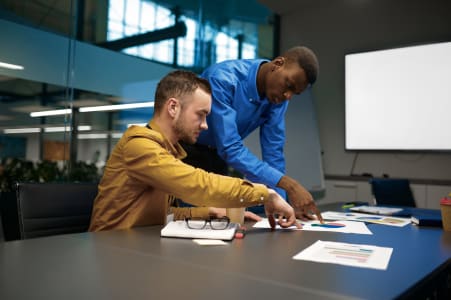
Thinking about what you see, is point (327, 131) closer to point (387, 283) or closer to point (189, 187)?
point (189, 187)

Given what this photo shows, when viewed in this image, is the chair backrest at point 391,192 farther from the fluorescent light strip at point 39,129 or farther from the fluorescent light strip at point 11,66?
the fluorescent light strip at point 11,66

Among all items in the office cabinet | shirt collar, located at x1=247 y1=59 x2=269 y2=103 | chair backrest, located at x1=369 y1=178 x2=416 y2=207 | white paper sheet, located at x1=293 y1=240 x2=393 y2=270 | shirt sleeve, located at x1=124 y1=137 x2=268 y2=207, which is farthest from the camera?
the office cabinet

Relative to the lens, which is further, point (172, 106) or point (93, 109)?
point (93, 109)

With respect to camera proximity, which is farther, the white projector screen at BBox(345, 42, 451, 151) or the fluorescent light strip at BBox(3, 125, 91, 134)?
the white projector screen at BBox(345, 42, 451, 151)

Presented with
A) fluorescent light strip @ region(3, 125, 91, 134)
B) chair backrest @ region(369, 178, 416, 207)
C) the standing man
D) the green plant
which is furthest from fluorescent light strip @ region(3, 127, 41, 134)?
chair backrest @ region(369, 178, 416, 207)

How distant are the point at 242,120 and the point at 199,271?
1370 mm

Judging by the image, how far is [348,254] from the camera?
92cm

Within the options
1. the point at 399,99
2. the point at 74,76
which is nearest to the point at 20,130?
the point at 74,76

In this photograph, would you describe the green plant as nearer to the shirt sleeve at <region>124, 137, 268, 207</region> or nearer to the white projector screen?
the shirt sleeve at <region>124, 137, 268, 207</region>

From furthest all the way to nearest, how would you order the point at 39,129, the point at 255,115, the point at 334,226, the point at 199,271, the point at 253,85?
the point at 39,129 < the point at 255,115 < the point at 253,85 < the point at 334,226 < the point at 199,271

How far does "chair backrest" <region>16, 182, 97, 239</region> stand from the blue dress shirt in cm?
61

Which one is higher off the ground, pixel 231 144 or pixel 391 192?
pixel 231 144

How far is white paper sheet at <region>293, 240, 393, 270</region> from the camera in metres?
0.84

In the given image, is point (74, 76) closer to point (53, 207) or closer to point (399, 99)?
point (53, 207)
